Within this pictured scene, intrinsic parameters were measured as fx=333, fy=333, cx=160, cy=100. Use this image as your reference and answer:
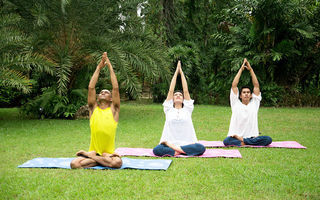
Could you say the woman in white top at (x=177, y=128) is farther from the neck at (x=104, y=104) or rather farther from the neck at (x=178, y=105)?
the neck at (x=104, y=104)

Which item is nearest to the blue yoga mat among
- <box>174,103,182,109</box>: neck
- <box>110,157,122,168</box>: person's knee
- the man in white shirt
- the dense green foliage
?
<box>110,157,122,168</box>: person's knee

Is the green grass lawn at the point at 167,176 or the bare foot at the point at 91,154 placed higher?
the bare foot at the point at 91,154

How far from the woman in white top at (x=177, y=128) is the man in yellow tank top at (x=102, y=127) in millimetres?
1228

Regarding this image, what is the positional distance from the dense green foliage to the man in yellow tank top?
405 cm

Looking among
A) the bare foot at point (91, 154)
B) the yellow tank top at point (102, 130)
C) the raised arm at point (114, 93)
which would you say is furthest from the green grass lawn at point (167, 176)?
the raised arm at point (114, 93)

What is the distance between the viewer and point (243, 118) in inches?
291

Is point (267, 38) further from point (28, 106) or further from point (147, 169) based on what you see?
point (147, 169)

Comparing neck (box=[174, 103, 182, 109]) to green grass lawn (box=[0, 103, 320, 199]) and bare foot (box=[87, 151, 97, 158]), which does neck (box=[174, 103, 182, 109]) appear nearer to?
green grass lawn (box=[0, 103, 320, 199])

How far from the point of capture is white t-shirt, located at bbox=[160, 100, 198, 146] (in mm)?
6445

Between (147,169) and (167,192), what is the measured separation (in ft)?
3.50

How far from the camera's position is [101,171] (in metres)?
Answer: 5.07

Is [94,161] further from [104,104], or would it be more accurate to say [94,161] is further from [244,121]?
[244,121]

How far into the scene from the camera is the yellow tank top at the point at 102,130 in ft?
17.6

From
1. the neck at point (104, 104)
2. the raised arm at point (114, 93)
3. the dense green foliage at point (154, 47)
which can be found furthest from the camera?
the dense green foliage at point (154, 47)
